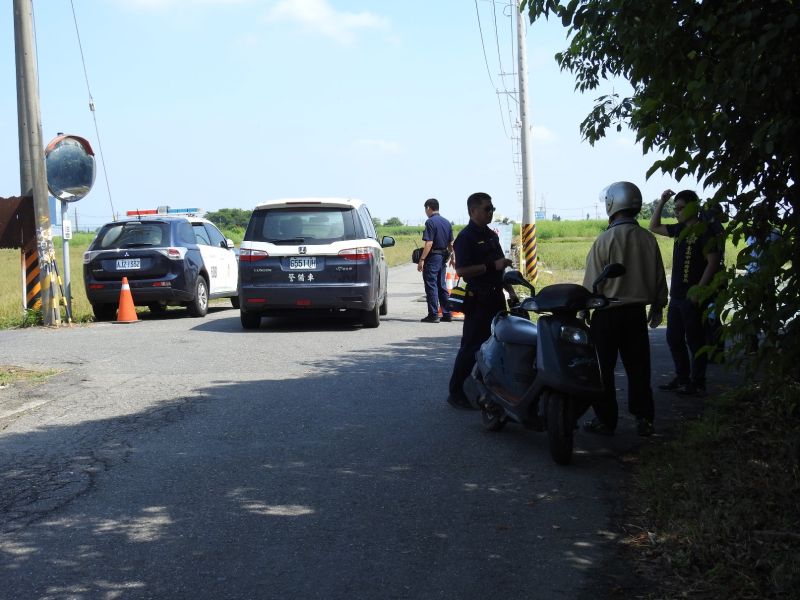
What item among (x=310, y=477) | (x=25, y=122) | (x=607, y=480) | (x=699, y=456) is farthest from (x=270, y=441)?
(x=25, y=122)

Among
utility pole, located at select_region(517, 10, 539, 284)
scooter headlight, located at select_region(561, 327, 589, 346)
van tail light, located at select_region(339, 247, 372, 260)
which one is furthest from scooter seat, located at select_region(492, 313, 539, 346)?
utility pole, located at select_region(517, 10, 539, 284)

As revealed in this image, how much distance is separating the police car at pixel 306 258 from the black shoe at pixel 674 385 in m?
5.84

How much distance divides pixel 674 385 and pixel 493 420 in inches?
91.8

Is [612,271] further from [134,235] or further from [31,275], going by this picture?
[31,275]

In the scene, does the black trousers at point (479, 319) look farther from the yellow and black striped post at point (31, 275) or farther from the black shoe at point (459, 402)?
the yellow and black striped post at point (31, 275)

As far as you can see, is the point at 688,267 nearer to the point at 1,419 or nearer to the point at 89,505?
the point at 89,505

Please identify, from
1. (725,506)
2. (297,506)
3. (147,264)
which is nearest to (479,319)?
(297,506)

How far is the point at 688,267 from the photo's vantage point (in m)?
8.38

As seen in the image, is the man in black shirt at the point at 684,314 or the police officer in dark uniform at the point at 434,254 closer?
the man in black shirt at the point at 684,314

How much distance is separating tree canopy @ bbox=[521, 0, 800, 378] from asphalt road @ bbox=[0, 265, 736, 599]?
4.37 ft

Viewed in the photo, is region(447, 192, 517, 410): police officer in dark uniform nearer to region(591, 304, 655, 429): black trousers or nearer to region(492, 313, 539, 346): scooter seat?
region(492, 313, 539, 346): scooter seat

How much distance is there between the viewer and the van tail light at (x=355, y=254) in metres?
13.9

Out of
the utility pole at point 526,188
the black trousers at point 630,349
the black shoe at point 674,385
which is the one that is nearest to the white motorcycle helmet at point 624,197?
the black trousers at point 630,349

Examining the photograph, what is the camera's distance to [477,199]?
774cm
